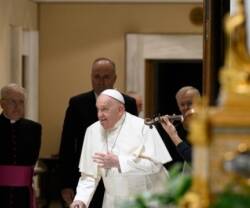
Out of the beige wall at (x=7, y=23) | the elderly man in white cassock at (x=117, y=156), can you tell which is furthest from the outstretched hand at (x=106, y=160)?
the beige wall at (x=7, y=23)

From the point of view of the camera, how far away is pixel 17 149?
6.23m

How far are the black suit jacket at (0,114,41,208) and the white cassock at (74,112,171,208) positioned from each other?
1.13 metres

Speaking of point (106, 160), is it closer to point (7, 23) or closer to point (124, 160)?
point (124, 160)

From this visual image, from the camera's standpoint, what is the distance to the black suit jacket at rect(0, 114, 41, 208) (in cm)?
618

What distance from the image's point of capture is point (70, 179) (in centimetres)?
611

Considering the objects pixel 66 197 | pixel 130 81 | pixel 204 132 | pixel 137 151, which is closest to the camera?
pixel 204 132

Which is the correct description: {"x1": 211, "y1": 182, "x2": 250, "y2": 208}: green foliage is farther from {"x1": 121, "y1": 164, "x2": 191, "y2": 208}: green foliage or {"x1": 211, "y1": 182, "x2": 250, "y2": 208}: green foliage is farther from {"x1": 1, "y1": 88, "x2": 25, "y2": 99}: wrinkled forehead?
{"x1": 1, "y1": 88, "x2": 25, "y2": 99}: wrinkled forehead

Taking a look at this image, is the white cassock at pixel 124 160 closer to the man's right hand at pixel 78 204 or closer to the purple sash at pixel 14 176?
the man's right hand at pixel 78 204

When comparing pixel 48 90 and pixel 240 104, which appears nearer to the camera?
pixel 240 104

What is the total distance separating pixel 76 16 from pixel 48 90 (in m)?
1.00

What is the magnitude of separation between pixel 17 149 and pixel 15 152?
0.02m

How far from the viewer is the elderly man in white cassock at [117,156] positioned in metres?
4.89

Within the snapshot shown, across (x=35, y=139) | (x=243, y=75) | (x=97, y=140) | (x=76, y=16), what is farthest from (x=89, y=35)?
(x=243, y=75)

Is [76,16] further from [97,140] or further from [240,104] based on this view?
[240,104]
